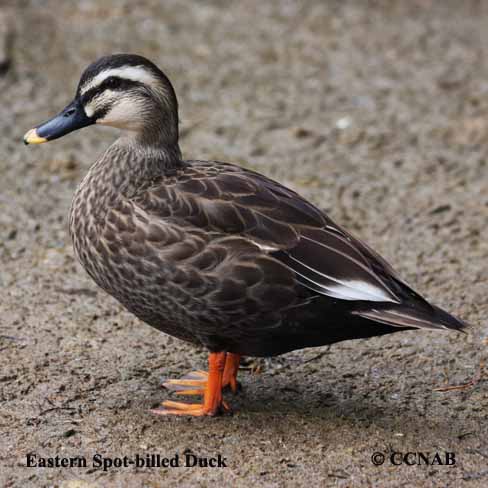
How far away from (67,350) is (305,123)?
10.8 ft

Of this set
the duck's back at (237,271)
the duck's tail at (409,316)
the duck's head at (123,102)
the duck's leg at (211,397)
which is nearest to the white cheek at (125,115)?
the duck's head at (123,102)

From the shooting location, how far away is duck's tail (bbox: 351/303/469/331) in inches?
144

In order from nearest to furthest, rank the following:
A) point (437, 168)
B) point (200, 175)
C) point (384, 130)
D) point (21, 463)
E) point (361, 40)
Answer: point (21, 463) < point (200, 175) < point (437, 168) < point (384, 130) < point (361, 40)

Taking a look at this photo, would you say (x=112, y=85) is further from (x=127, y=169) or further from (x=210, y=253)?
(x=210, y=253)

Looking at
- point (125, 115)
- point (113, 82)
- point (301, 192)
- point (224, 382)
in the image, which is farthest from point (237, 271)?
point (301, 192)

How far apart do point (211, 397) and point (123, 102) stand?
1.31 meters

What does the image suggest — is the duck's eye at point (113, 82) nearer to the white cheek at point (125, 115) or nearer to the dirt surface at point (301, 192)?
the white cheek at point (125, 115)

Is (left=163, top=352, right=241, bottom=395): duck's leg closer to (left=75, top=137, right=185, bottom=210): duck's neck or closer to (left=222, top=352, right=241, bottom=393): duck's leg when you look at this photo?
(left=222, top=352, right=241, bottom=393): duck's leg

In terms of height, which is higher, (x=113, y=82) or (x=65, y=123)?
(x=113, y=82)

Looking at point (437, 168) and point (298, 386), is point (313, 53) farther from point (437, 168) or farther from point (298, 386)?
point (298, 386)

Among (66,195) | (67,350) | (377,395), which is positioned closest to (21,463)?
(67,350)

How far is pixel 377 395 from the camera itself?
416 cm

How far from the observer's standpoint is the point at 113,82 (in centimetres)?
397

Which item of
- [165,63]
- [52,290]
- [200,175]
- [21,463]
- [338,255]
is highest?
[165,63]
